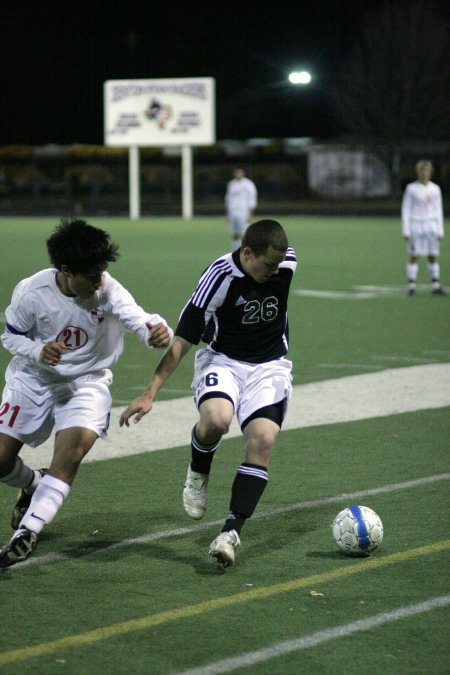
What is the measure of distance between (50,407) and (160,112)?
45145 millimetres

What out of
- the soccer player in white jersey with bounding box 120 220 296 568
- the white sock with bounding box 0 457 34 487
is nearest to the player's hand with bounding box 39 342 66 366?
the soccer player in white jersey with bounding box 120 220 296 568

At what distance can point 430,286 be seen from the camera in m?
20.7

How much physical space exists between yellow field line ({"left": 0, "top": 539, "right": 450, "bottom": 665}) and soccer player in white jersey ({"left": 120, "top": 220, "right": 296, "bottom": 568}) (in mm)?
448

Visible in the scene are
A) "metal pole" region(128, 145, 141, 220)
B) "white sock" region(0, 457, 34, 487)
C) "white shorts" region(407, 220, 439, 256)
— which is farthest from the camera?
"metal pole" region(128, 145, 141, 220)

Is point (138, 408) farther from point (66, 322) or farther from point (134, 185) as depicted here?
point (134, 185)

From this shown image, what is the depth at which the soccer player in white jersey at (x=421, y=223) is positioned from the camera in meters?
19.3

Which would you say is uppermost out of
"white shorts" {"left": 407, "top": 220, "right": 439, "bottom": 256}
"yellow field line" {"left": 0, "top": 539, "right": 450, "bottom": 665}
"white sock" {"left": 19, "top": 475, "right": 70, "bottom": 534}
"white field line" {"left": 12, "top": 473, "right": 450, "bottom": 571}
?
"white shorts" {"left": 407, "top": 220, "right": 439, "bottom": 256}

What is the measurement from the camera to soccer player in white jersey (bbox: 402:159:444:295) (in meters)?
19.3

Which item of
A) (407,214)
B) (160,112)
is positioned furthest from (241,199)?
(160,112)

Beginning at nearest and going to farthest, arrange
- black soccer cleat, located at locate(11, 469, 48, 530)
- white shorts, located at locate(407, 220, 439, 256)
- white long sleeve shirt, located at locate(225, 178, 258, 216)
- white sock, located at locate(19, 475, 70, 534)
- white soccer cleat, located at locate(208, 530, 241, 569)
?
1. white soccer cleat, located at locate(208, 530, 241, 569)
2. white sock, located at locate(19, 475, 70, 534)
3. black soccer cleat, located at locate(11, 469, 48, 530)
4. white shorts, located at locate(407, 220, 439, 256)
5. white long sleeve shirt, located at locate(225, 178, 258, 216)

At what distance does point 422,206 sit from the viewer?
19.4 m

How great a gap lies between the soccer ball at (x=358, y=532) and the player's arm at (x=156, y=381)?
3.52ft

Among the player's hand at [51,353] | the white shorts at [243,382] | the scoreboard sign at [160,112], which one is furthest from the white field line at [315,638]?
the scoreboard sign at [160,112]

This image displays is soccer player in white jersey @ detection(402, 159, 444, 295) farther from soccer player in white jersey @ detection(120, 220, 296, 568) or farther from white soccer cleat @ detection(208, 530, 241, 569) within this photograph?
white soccer cleat @ detection(208, 530, 241, 569)
